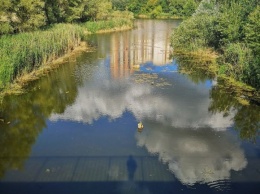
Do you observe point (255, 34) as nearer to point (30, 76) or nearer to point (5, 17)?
point (30, 76)

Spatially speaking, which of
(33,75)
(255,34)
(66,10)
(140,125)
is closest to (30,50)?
(33,75)

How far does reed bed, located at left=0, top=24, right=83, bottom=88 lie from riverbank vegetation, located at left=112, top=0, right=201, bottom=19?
53.9 m

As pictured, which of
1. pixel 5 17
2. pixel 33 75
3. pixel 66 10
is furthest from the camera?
pixel 66 10

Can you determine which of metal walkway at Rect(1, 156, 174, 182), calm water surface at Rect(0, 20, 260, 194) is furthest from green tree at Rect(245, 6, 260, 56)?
metal walkway at Rect(1, 156, 174, 182)

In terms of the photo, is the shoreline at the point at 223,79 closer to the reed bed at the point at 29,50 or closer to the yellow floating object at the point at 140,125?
the yellow floating object at the point at 140,125

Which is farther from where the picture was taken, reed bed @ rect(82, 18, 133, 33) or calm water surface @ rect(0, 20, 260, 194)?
reed bed @ rect(82, 18, 133, 33)

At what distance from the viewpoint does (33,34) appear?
26.9 metres

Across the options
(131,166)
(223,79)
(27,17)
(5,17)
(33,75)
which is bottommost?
(131,166)

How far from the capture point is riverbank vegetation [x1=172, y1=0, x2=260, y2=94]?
19500 millimetres

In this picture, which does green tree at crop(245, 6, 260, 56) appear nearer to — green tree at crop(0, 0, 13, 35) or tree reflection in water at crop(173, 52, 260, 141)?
tree reflection in water at crop(173, 52, 260, 141)

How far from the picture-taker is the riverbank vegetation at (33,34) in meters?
19.7

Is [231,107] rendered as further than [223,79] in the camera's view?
No

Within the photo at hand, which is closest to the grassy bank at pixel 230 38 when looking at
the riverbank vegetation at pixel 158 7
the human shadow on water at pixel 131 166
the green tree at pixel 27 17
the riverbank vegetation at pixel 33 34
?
the human shadow on water at pixel 131 166

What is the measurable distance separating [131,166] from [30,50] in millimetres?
14099
